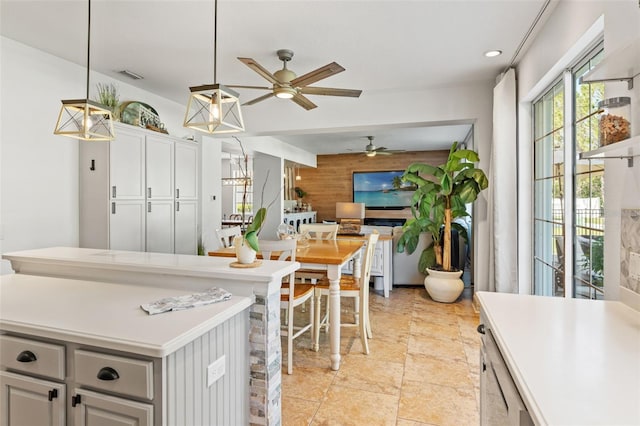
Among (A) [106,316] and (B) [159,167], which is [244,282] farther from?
(B) [159,167]

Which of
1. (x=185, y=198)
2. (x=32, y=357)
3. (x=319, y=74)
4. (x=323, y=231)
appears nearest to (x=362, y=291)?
(x=323, y=231)

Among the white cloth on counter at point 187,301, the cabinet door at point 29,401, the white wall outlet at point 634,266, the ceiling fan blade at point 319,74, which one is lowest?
the cabinet door at point 29,401

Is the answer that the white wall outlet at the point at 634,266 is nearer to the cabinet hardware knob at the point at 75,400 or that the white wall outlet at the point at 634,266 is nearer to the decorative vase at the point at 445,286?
the cabinet hardware knob at the point at 75,400

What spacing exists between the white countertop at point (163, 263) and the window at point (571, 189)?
1.81 meters

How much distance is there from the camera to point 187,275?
167 centimetres

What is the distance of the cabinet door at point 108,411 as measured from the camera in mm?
1118

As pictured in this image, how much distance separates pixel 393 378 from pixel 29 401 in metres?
2.10

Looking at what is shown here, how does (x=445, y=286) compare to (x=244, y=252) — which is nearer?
(x=244, y=252)

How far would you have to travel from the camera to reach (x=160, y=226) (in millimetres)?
3930

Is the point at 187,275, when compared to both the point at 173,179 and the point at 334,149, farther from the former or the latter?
the point at 334,149

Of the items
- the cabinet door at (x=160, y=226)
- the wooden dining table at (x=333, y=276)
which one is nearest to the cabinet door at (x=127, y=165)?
the cabinet door at (x=160, y=226)

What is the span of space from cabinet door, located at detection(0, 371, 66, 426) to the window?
2641 millimetres

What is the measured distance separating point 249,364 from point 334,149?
7.59 m

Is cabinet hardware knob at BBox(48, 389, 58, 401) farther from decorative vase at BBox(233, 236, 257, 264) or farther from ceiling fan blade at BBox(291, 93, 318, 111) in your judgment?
ceiling fan blade at BBox(291, 93, 318, 111)
